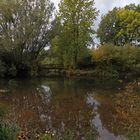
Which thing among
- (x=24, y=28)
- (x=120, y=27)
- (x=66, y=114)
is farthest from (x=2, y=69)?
(x=120, y=27)

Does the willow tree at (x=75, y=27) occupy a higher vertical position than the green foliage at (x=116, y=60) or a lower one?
higher

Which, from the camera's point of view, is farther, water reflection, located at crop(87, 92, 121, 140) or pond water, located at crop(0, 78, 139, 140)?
pond water, located at crop(0, 78, 139, 140)

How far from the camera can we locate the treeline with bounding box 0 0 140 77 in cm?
4400

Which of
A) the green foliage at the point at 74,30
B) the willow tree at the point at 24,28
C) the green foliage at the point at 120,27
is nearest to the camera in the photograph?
the willow tree at the point at 24,28

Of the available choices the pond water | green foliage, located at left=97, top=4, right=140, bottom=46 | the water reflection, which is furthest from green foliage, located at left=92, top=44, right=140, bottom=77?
the water reflection

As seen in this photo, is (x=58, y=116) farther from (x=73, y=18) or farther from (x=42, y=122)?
(x=73, y=18)

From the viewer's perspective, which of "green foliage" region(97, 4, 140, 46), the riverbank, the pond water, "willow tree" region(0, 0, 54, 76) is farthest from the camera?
"green foliage" region(97, 4, 140, 46)

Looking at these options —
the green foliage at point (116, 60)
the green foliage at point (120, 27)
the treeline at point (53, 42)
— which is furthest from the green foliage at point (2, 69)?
the green foliage at point (120, 27)

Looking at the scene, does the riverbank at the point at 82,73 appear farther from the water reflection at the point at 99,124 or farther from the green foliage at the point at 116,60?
the water reflection at the point at 99,124

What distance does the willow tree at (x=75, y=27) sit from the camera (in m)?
49.0

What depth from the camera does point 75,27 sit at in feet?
164

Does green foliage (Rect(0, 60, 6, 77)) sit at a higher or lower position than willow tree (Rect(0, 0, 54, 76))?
lower

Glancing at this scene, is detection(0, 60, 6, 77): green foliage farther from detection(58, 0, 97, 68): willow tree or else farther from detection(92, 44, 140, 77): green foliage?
detection(92, 44, 140, 77): green foliage

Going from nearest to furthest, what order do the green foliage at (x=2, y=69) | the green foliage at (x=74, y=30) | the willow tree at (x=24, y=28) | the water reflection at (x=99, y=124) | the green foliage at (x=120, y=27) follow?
the water reflection at (x=99, y=124) < the green foliage at (x=2, y=69) < the willow tree at (x=24, y=28) < the green foliage at (x=74, y=30) < the green foliage at (x=120, y=27)
